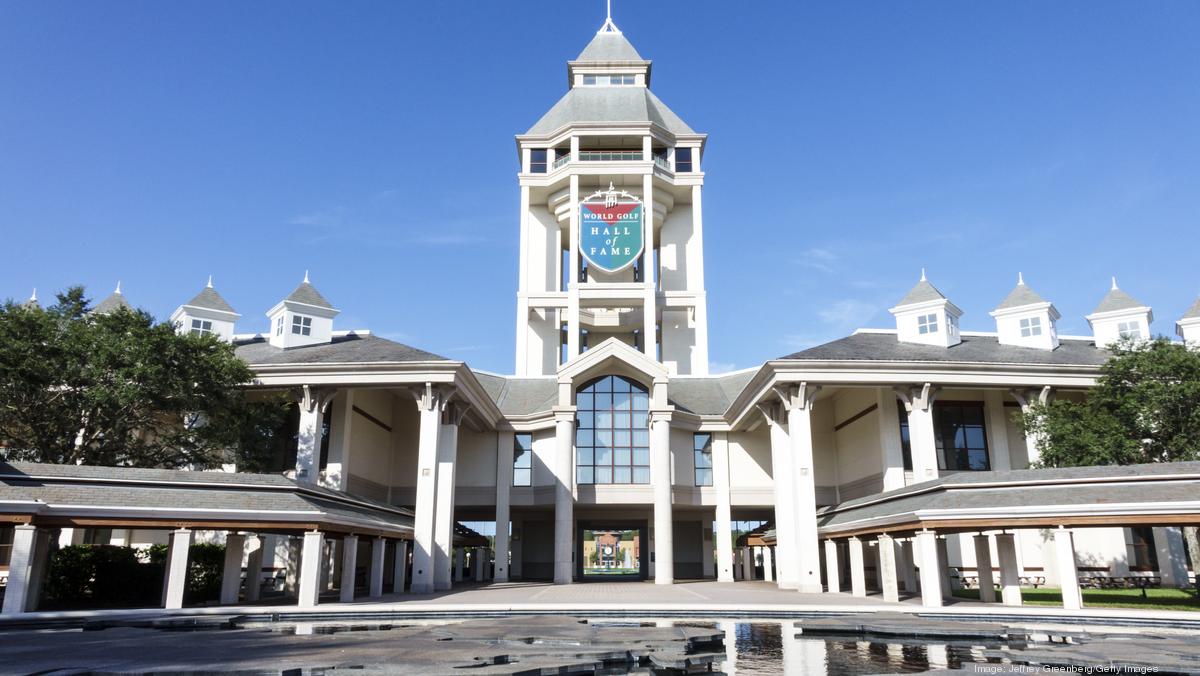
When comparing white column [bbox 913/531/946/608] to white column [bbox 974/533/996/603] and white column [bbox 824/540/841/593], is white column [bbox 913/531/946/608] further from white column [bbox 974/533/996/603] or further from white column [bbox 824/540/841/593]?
white column [bbox 824/540/841/593]

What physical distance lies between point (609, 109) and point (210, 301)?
30.5 m

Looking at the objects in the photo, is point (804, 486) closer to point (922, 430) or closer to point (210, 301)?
point (922, 430)

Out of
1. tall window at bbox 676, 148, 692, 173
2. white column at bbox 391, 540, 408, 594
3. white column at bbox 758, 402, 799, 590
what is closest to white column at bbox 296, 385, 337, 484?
white column at bbox 391, 540, 408, 594

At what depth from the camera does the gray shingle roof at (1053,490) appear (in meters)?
22.8

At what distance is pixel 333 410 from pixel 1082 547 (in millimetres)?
34808

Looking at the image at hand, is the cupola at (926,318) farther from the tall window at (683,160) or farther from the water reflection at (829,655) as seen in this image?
the water reflection at (829,655)

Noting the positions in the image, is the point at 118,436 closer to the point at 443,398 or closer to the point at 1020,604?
the point at 443,398

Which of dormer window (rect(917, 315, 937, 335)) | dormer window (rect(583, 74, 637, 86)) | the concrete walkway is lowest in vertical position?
the concrete walkway

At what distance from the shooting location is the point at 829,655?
13.8 metres

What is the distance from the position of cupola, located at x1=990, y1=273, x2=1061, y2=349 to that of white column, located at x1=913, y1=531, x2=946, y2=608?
2009 cm

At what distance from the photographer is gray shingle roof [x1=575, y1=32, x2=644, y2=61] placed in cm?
6222

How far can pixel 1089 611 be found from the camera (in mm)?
21562

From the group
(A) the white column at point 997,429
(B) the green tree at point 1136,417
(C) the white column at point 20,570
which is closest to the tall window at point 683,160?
(A) the white column at point 997,429

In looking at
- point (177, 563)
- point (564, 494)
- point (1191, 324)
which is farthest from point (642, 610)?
point (1191, 324)
